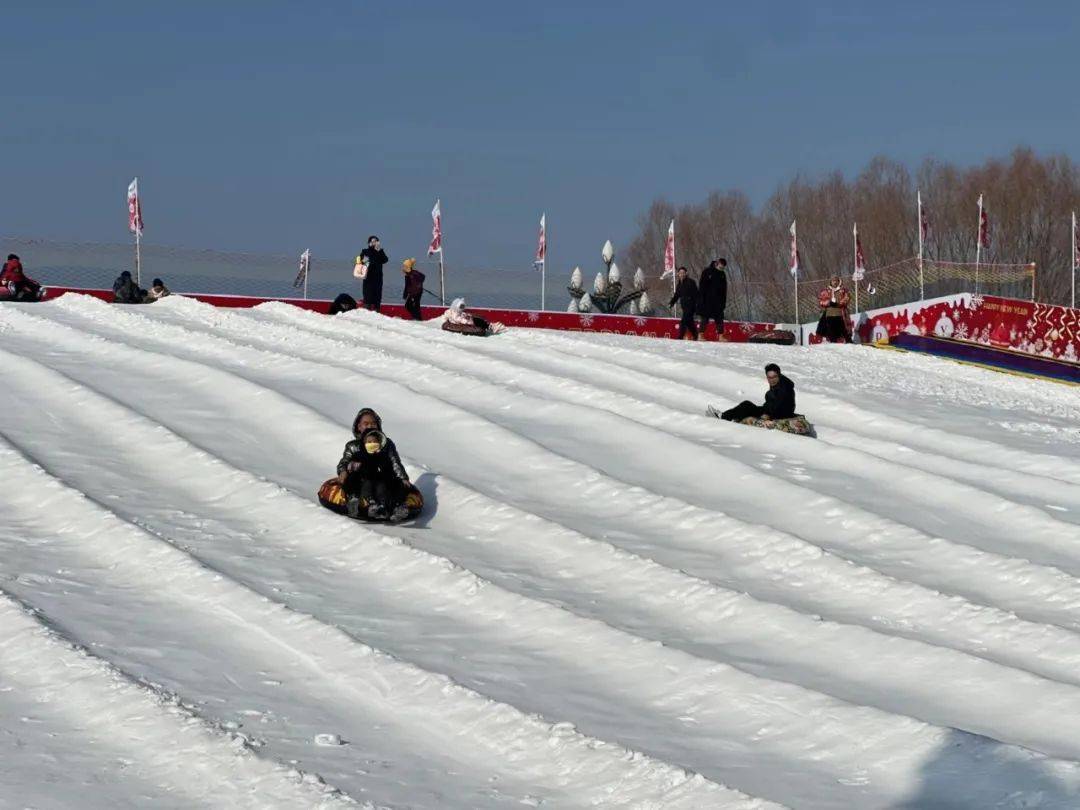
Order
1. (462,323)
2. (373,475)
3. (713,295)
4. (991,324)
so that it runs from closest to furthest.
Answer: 1. (373,475)
2. (462,323)
3. (713,295)
4. (991,324)

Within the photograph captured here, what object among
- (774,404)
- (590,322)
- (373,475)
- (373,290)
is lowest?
(373,475)

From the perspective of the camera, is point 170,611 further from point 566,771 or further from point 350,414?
point 350,414

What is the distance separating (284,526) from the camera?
405 inches

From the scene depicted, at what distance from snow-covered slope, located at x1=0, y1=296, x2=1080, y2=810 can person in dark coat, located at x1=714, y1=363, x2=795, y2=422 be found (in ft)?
1.22

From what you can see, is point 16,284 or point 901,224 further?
point 901,224

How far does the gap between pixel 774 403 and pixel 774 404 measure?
1 centimetres

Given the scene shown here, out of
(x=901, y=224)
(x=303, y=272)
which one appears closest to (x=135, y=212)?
(x=303, y=272)

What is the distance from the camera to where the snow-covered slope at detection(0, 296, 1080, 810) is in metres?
6.52

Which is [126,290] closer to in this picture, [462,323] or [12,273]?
[12,273]

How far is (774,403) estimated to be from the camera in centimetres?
1435

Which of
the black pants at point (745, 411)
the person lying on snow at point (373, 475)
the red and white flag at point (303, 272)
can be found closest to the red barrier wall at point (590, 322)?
the red and white flag at point (303, 272)

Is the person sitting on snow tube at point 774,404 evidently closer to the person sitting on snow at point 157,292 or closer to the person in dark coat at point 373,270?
the person in dark coat at point 373,270

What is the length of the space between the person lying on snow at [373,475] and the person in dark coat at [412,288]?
12071 millimetres

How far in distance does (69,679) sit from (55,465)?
4558 mm
